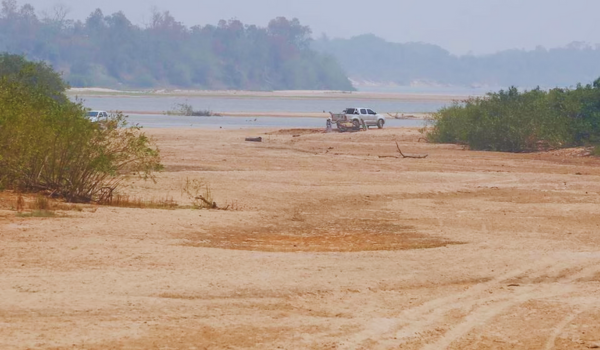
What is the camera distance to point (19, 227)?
16688 mm

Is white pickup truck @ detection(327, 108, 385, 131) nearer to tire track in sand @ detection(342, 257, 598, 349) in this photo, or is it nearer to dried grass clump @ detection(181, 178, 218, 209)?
dried grass clump @ detection(181, 178, 218, 209)

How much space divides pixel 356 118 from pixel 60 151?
46.7 m

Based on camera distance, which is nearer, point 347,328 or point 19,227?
point 347,328

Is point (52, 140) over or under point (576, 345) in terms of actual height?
over

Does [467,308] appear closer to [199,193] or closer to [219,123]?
[199,193]

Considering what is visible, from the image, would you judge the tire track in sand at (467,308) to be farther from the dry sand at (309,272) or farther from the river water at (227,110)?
the river water at (227,110)

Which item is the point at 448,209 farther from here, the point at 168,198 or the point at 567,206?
the point at 168,198

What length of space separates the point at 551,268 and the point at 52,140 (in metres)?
8.71

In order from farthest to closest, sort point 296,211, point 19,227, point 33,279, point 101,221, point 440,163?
1. point 440,163
2. point 296,211
3. point 101,221
4. point 19,227
5. point 33,279

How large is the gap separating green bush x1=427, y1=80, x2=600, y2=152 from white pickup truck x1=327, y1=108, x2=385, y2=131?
46.5ft

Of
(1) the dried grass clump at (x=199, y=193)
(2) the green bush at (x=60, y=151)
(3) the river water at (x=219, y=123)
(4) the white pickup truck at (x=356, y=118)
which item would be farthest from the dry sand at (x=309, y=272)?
(3) the river water at (x=219, y=123)

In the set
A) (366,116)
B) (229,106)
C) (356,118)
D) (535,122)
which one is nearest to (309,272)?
(535,122)

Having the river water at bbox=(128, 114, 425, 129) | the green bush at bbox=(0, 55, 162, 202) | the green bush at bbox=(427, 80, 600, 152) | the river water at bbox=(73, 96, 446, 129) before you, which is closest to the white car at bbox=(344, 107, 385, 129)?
the river water at bbox=(128, 114, 425, 129)

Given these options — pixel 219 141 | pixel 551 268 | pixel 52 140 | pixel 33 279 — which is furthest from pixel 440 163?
pixel 33 279
